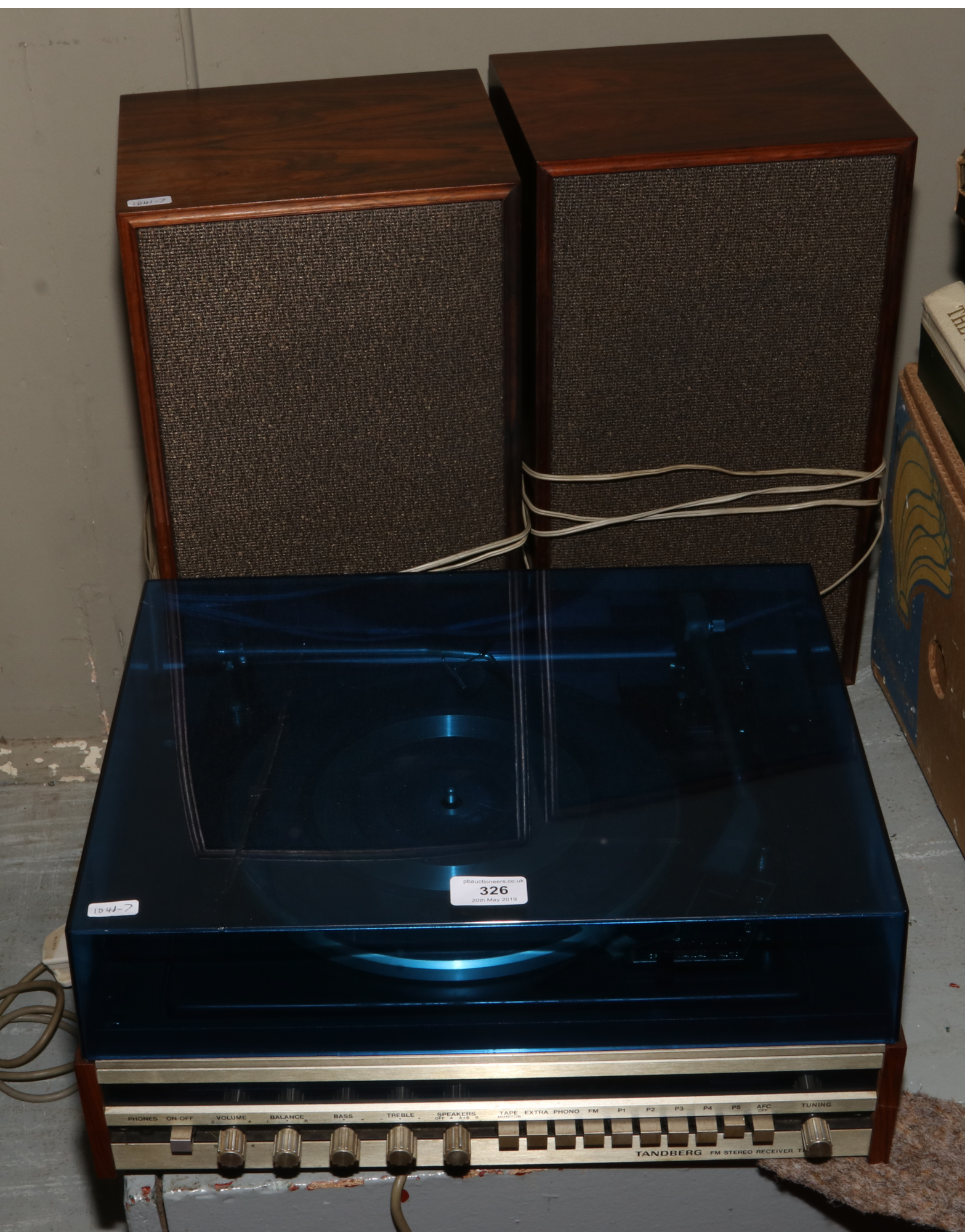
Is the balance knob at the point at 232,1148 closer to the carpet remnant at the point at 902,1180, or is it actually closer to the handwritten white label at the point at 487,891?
the handwritten white label at the point at 487,891

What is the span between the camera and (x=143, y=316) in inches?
33.1

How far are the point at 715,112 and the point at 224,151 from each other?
342mm

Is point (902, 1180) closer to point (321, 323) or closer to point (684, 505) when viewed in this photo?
point (684, 505)

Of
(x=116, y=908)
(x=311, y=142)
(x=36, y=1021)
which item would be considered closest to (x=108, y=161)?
(x=311, y=142)

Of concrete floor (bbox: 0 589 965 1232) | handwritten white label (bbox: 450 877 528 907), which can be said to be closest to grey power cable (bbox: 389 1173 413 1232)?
concrete floor (bbox: 0 589 965 1232)

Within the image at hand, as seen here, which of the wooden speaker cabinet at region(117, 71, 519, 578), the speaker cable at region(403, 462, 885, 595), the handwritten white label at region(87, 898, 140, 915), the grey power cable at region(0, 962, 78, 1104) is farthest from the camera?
the grey power cable at region(0, 962, 78, 1104)

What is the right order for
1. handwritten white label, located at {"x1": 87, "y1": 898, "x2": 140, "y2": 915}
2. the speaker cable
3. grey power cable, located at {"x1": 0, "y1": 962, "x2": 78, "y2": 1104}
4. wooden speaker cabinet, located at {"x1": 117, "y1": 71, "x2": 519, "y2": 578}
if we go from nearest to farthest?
1. handwritten white label, located at {"x1": 87, "y1": 898, "x2": 140, "y2": 915}
2. wooden speaker cabinet, located at {"x1": 117, "y1": 71, "x2": 519, "y2": 578}
3. the speaker cable
4. grey power cable, located at {"x1": 0, "y1": 962, "x2": 78, "y2": 1104}

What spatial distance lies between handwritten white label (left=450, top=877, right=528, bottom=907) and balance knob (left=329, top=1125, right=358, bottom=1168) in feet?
0.47

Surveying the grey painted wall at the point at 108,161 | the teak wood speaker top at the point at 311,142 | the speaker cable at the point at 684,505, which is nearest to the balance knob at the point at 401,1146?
the speaker cable at the point at 684,505

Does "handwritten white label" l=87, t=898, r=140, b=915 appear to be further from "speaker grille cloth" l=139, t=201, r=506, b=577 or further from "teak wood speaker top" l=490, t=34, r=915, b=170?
"teak wood speaker top" l=490, t=34, r=915, b=170

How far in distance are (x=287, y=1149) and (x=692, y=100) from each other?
745 mm

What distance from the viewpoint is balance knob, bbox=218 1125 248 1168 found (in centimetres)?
68

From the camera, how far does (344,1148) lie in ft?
2.22

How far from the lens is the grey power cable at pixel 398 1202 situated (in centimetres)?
72
